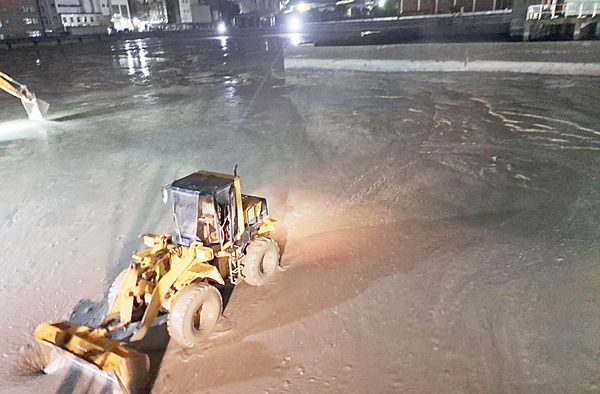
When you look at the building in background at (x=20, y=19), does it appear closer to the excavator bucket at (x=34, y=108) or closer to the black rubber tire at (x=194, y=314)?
the excavator bucket at (x=34, y=108)

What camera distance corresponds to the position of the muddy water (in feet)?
15.5

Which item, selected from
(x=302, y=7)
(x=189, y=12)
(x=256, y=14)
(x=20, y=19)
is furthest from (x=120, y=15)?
(x=302, y=7)

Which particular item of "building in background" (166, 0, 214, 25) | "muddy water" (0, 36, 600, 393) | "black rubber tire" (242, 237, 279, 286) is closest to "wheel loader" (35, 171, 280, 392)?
"black rubber tire" (242, 237, 279, 286)

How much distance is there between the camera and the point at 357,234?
741 centimetres

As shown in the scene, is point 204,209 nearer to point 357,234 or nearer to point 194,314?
point 194,314

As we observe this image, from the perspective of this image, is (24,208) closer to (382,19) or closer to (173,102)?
(173,102)

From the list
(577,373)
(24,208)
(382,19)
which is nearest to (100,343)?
(577,373)

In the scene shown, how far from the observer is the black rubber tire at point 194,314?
15.3 feet

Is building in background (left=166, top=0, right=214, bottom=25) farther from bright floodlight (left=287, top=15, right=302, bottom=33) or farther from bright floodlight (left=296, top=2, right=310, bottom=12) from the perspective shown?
bright floodlight (left=287, top=15, right=302, bottom=33)

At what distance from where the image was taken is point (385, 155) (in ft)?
36.3

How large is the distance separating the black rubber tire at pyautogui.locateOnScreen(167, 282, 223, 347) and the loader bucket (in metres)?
0.53

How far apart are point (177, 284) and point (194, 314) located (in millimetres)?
389

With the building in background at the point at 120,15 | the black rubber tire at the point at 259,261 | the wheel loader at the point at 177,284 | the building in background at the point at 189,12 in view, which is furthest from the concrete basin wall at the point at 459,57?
the building in background at the point at 189,12

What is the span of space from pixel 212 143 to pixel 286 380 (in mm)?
9105
